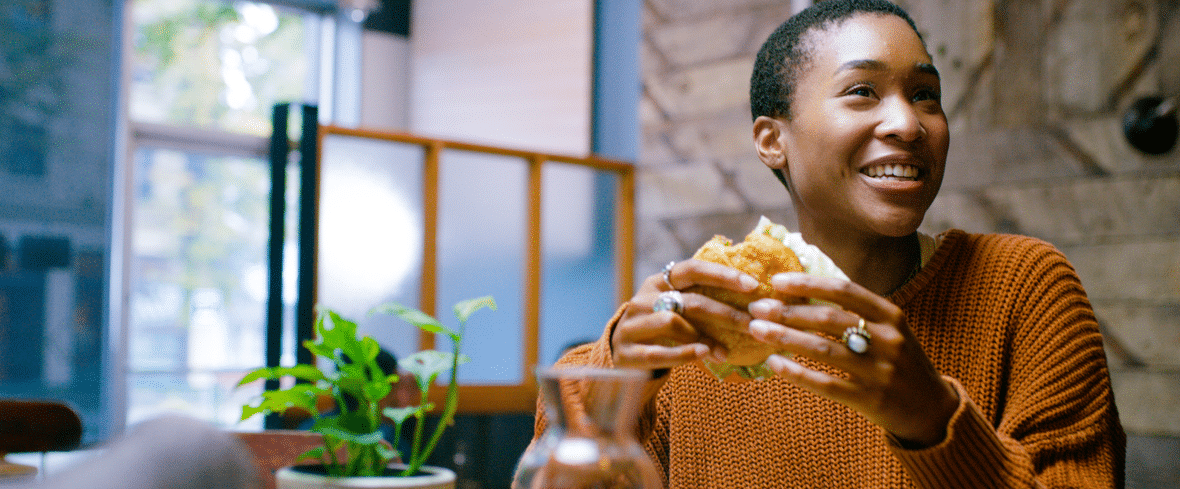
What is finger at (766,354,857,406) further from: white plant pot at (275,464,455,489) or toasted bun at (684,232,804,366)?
white plant pot at (275,464,455,489)

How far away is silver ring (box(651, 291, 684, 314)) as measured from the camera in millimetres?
759

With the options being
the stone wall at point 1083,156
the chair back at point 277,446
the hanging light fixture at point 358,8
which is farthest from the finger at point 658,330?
the hanging light fixture at point 358,8

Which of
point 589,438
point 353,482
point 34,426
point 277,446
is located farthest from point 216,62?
point 589,438

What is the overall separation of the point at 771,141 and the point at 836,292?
1.58 ft

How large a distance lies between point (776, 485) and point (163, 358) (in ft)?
15.5

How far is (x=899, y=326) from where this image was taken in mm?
713

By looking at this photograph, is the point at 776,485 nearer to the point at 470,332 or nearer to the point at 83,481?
the point at 83,481

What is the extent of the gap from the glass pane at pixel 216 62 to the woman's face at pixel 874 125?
487 centimetres

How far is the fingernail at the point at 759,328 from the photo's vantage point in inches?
27.6

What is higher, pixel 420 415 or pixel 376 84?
pixel 376 84

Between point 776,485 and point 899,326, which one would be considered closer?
point 899,326

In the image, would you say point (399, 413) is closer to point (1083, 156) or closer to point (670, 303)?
point (670, 303)

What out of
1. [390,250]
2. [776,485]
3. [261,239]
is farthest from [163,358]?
[776,485]

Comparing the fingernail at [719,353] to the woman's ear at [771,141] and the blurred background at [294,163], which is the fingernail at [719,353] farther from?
the blurred background at [294,163]
